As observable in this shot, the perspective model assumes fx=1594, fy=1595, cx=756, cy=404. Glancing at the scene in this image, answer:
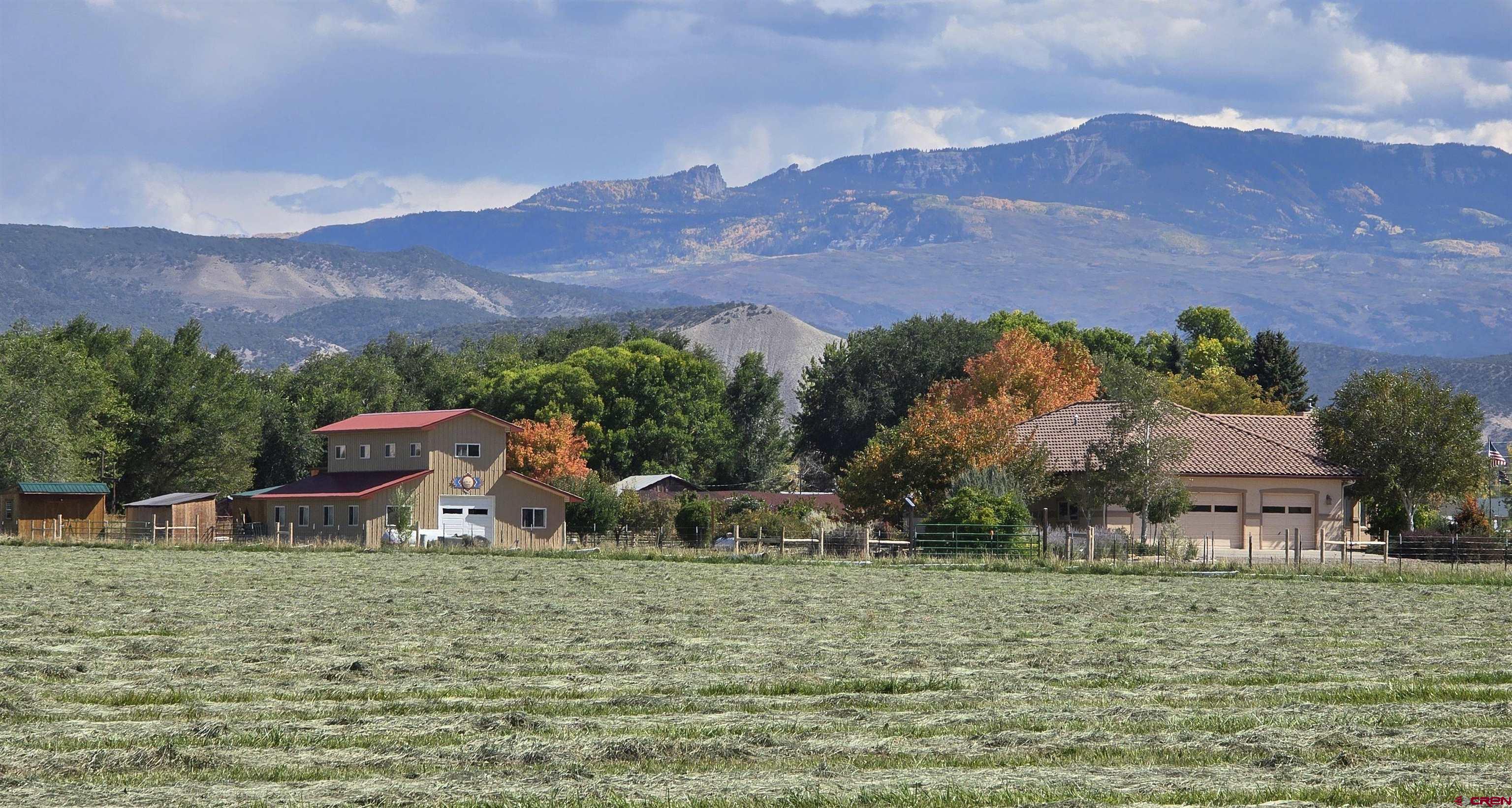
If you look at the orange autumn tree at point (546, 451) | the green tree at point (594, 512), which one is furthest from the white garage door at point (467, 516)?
the orange autumn tree at point (546, 451)

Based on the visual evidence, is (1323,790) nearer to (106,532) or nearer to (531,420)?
(106,532)

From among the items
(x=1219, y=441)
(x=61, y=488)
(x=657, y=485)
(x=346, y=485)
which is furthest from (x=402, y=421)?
(x=1219, y=441)

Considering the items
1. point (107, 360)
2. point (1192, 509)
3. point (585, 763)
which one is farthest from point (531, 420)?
point (585, 763)

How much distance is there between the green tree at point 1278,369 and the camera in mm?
108438

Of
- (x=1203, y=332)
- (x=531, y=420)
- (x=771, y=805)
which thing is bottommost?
(x=771, y=805)

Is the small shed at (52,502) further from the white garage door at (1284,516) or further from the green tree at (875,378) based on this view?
the white garage door at (1284,516)

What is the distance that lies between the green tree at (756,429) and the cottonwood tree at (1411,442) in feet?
159

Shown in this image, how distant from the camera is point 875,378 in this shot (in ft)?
356

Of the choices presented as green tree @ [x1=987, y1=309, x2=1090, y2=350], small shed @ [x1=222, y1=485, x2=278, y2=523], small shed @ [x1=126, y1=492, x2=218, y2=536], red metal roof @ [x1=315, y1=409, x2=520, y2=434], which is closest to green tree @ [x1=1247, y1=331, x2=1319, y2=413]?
green tree @ [x1=987, y1=309, x2=1090, y2=350]

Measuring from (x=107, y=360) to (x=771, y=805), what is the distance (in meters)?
88.5

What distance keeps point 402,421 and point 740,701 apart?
193 ft

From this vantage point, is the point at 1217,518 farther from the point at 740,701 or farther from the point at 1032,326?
the point at 1032,326

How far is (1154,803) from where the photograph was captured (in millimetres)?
11289

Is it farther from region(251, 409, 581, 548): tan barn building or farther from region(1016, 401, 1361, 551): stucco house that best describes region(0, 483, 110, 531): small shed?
region(1016, 401, 1361, 551): stucco house
